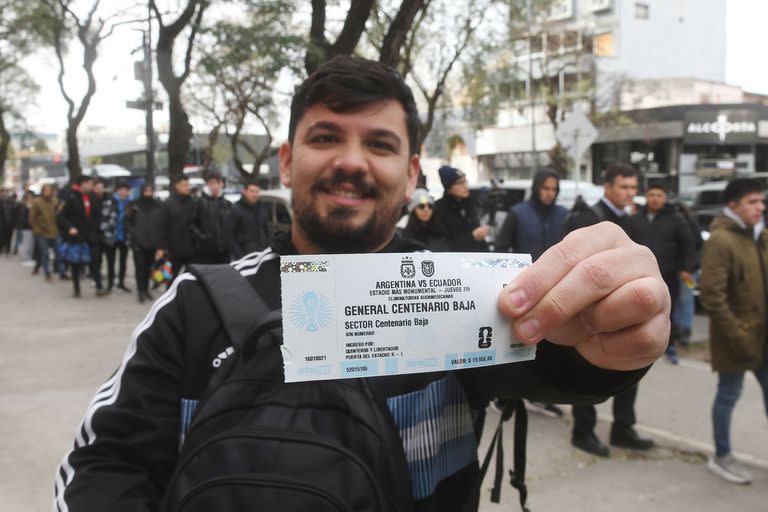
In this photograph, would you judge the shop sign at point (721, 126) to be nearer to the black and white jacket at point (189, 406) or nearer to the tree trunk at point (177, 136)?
the tree trunk at point (177, 136)

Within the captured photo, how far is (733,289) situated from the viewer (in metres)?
4.32

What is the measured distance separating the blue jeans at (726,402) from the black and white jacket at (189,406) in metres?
3.50

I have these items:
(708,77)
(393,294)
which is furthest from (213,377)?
(708,77)

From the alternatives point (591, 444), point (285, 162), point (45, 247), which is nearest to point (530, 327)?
point (285, 162)

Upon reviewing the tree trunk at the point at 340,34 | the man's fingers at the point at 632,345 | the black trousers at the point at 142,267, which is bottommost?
the black trousers at the point at 142,267

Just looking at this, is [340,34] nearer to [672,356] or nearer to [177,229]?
[177,229]

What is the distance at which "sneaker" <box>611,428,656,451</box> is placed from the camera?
4.69 meters

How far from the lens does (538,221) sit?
5.63 m

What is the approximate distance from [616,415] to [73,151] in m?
20.2

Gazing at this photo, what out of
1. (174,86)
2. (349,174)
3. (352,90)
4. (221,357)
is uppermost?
(174,86)

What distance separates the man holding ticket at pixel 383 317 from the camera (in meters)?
1.03

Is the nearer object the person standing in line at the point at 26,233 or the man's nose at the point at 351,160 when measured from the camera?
the man's nose at the point at 351,160

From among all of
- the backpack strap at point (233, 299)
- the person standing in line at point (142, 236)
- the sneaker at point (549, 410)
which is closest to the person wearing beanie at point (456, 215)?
the sneaker at point (549, 410)

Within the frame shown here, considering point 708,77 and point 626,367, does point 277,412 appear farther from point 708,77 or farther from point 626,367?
point 708,77
